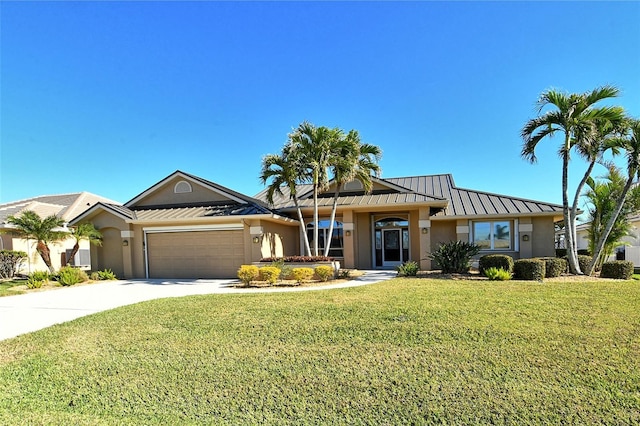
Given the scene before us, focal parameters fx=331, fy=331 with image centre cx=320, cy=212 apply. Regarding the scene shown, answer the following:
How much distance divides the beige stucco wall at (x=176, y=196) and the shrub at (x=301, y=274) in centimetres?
682

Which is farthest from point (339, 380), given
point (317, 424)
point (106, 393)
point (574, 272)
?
point (574, 272)

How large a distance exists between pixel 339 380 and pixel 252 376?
3.99 feet

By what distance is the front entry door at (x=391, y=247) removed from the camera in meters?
18.4

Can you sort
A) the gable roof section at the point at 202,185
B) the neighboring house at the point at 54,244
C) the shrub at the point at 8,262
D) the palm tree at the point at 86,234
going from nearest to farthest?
the palm tree at the point at 86,234 < the shrub at the point at 8,262 < the gable roof section at the point at 202,185 < the neighboring house at the point at 54,244

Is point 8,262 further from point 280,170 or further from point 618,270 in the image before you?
point 618,270

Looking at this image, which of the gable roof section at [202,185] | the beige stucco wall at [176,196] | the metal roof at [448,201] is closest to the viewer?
the metal roof at [448,201]

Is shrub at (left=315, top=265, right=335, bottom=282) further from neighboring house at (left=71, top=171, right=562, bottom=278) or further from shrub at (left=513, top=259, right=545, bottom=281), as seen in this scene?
shrub at (left=513, top=259, right=545, bottom=281)

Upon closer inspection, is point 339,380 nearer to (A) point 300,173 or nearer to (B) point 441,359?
(B) point 441,359

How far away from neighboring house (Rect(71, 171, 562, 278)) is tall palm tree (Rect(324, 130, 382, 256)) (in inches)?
71.5

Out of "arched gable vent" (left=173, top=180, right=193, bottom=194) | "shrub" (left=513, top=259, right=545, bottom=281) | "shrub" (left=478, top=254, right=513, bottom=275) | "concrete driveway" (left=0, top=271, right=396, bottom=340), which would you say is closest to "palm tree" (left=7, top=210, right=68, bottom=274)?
"concrete driveway" (left=0, top=271, right=396, bottom=340)

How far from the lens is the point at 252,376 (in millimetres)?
4621

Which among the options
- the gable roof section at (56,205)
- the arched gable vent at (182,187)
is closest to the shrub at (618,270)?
the arched gable vent at (182,187)

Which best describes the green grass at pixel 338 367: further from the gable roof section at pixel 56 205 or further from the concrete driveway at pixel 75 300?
the gable roof section at pixel 56 205

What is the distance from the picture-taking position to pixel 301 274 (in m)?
12.7
